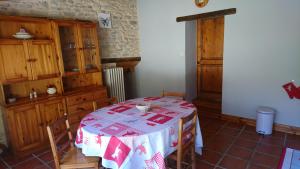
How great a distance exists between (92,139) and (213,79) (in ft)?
11.5

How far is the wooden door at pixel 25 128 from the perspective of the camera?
258 cm

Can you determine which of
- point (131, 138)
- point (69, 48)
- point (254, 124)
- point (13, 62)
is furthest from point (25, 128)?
point (254, 124)

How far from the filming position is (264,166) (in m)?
2.27

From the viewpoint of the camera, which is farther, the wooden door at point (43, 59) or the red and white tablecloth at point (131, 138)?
the wooden door at point (43, 59)

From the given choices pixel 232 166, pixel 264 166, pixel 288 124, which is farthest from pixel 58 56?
pixel 288 124

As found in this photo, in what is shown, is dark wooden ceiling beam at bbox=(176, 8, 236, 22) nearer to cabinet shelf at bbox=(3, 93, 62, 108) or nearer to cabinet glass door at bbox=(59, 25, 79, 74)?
cabinet glass door at bbox=(59, 25, 79, 74)

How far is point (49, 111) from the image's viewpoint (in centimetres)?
291

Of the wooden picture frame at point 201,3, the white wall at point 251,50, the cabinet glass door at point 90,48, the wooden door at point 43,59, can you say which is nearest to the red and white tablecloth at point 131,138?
the wooden door at point 43,59

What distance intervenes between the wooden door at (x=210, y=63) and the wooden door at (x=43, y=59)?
119 inches

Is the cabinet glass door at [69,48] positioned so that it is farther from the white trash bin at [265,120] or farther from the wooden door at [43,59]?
the white trash bin at [265,120]

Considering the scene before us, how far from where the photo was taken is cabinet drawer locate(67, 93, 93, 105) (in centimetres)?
310

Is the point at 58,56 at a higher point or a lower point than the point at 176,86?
higher

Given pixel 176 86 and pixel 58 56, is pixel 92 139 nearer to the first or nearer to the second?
pixel 58 56

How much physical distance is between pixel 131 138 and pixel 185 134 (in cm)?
53
